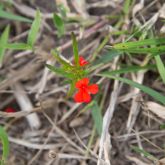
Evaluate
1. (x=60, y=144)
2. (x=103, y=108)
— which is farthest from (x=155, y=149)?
(x=60, y=144)

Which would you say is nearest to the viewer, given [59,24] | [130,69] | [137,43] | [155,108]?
[137,43]

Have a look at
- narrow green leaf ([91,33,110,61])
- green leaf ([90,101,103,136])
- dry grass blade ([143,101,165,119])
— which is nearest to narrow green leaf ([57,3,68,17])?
narrow green leaf ([91,33,110,61])

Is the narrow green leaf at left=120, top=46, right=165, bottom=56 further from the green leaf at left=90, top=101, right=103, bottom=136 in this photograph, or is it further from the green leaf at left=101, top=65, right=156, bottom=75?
the green leaf at left=90, top=101, right=103, bottom=136

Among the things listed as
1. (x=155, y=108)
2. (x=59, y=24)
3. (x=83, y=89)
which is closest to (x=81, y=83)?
(x=83, y=89)

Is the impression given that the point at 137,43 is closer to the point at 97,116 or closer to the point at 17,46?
the point at 97,116

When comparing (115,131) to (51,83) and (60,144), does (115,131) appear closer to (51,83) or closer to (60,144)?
(60,144)

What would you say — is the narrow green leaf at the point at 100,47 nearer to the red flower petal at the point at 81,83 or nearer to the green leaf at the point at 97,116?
the green leaf at the point at 97,116

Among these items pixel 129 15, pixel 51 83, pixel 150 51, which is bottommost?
pixel 51 83

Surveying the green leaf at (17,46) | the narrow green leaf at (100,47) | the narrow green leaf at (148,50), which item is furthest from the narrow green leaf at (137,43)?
the green leaf at (17,46)
